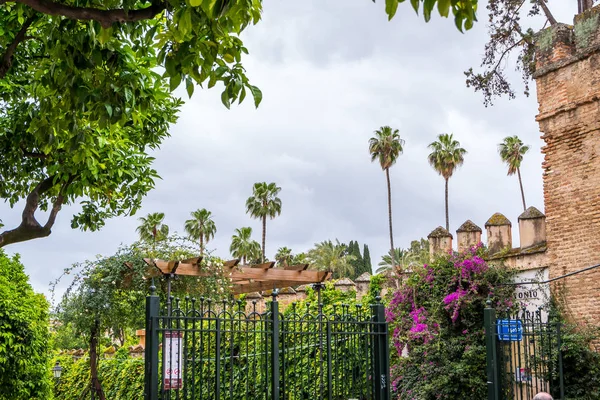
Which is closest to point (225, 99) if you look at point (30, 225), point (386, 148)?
point (30, 225)

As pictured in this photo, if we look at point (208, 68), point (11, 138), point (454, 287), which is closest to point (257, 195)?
point (454, 287)

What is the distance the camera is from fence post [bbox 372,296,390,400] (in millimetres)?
10055

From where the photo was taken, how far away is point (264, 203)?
49.8 m

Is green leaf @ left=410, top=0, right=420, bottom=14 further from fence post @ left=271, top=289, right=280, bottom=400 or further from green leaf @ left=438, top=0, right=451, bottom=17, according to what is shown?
fence post @ left=271, top=289, right=280, bottom=400

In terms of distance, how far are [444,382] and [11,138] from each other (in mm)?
9113

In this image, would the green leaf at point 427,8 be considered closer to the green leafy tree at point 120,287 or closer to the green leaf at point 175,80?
the green leaf at point 175,80

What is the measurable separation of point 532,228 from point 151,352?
986 centimetres

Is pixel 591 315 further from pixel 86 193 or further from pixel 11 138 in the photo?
pixel 11 138

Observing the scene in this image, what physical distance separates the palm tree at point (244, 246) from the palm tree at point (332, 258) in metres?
11.6

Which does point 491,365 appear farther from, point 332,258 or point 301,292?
point 332,258

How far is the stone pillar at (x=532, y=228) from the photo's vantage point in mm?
14820

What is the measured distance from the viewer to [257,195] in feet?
164

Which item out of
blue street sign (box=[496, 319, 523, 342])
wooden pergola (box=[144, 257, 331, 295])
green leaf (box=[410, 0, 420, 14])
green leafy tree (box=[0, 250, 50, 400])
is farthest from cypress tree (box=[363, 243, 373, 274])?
green leaf (box=[410, 0, 420, 14])

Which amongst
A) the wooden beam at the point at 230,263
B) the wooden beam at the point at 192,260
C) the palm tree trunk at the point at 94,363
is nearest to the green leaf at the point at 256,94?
the wooden beam at the point at 192,260
